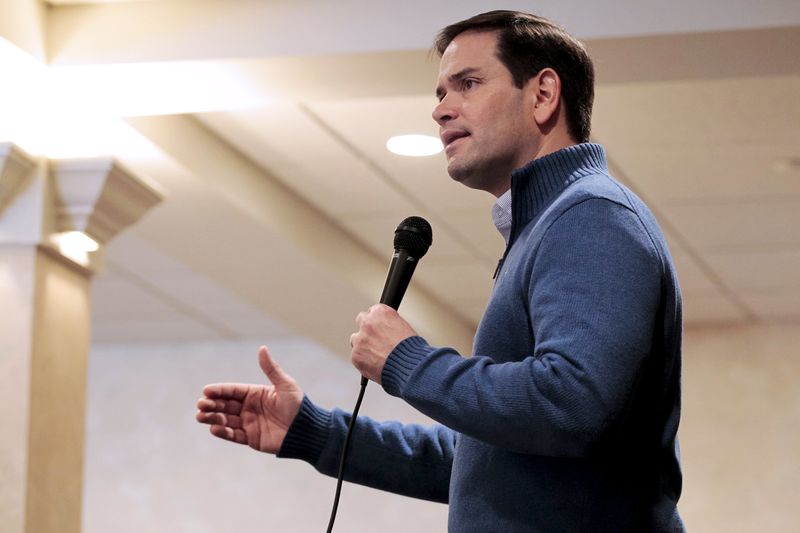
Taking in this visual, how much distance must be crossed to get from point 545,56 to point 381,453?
0.61m

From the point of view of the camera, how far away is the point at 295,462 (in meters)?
8.22

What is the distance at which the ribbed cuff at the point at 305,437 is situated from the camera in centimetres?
197

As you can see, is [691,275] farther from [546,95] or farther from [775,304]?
[546,95]

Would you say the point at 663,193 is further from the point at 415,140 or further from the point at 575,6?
the point at 575,6

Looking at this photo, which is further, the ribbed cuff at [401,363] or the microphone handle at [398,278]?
the microphone handle at [398,278]

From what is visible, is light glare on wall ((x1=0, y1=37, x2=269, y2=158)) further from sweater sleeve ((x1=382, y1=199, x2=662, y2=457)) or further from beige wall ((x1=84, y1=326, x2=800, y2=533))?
beige wall ((x1=84, y1=326, x2=800, y2=533))

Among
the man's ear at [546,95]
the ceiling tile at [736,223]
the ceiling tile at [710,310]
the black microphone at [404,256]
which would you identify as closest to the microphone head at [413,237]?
the black microphone at [404,256]

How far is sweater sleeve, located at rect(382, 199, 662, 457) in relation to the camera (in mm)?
1484

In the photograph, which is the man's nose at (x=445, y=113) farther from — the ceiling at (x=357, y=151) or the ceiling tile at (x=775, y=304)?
the ceiling tile at (x=775, y=304)

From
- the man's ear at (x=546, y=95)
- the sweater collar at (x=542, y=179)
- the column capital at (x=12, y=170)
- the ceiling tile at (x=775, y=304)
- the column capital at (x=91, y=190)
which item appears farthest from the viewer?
the ceiling tile at (x=775, y=304)

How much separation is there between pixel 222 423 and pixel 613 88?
2705 millimetres

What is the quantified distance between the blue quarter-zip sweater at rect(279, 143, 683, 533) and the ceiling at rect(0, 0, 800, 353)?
1954 millimetres

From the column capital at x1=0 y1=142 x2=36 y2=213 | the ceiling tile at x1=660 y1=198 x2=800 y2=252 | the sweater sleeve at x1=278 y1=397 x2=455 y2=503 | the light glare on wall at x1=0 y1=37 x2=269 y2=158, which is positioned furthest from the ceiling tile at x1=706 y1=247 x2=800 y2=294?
the sweater sleeve at x1=278 y1=397 x2=455 y2=503

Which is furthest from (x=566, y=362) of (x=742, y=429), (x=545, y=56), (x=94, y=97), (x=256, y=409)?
(x=742, y=429)
